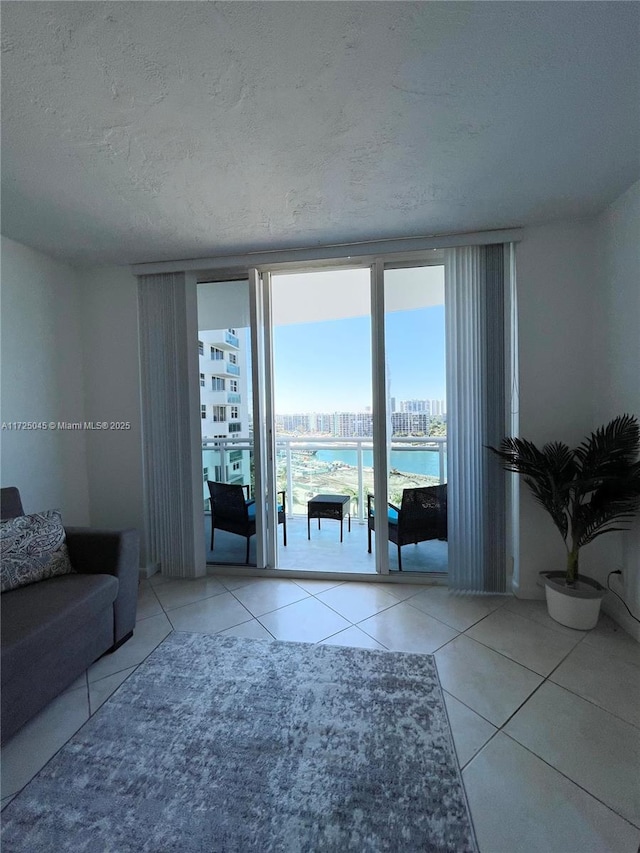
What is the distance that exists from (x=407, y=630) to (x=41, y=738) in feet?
6.01

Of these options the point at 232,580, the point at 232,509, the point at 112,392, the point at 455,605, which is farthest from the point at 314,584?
the point at 112,392

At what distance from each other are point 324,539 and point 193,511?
1479mm

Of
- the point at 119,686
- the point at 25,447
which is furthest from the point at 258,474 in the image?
the point at 25,447

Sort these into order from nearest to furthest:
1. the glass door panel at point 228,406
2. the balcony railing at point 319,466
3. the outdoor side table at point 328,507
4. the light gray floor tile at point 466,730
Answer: the light gray floor tile at point 466,730 → the glass door panel at point 228,406 → the outdoor side table at point 328,507 → the balcony railing at point 319,466

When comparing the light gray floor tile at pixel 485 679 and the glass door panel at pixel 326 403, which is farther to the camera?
the glass door panel at pixel 326 403

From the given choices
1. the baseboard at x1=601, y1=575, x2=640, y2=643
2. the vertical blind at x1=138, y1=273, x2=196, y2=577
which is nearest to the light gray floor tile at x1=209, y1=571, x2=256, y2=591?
the vertical blind at x1=138, y1=273, x2=196, y2=577

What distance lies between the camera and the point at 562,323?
2.30 meters

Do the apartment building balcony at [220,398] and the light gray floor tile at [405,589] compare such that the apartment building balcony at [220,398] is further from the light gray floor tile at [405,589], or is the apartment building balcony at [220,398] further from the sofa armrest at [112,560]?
the light gray floor tile at [405,589]

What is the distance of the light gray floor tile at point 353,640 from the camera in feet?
6.26

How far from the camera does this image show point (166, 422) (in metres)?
2.77

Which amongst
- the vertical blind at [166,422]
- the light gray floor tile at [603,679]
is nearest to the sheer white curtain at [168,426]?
the vertical blind at [166,422]

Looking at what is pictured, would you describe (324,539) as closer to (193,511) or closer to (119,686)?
(193,511)

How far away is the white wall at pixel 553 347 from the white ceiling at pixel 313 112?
0.24m

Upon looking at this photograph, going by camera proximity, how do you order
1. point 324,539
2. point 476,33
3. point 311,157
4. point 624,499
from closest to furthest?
point 476,33 → point 311,157 → point 624,499 → point 324,539
